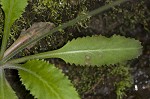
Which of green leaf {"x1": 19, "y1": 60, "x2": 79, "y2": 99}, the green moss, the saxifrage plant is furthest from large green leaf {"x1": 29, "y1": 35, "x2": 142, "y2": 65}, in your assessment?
the green moss

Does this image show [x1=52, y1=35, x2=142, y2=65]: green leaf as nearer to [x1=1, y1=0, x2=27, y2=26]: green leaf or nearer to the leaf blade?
the leaf blade

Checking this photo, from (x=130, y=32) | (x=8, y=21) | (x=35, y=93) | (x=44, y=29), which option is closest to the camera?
(x=35, y=93)

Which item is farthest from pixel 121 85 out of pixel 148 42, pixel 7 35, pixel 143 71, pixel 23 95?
pixel 7 35

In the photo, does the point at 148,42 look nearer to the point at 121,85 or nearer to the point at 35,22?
the point at 121,85

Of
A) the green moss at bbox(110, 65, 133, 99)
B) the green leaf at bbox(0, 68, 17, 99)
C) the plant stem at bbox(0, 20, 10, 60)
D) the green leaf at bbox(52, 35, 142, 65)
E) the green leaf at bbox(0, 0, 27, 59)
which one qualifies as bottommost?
the green moss at bbox(110, 65, 133, 99)

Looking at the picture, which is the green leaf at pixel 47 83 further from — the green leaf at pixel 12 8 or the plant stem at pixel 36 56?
the green leaf at pixel 12 8

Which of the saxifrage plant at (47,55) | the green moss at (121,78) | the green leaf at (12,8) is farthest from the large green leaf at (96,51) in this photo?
the green moss at (121,78)

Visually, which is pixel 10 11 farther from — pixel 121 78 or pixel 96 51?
pixel 121 78
